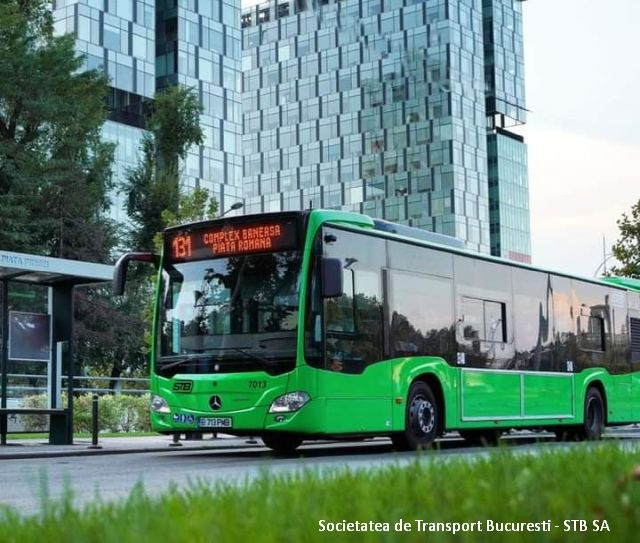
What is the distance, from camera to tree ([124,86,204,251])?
170ft

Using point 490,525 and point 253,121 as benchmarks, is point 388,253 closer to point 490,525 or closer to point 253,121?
point 490,525

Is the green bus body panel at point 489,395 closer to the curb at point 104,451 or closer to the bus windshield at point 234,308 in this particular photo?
the bus windshield at point 234,308

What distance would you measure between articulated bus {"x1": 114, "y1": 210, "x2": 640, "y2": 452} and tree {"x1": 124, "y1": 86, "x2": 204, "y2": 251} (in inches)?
1363

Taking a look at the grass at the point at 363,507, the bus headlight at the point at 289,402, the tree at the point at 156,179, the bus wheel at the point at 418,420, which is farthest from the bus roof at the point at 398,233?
the tree at the point at 156,179

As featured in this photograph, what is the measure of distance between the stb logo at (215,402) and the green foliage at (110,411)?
13173mm

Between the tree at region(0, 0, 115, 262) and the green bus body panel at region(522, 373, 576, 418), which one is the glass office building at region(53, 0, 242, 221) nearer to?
the tree at region(0, 0, 115, 262)

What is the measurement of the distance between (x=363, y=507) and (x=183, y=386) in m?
11.4

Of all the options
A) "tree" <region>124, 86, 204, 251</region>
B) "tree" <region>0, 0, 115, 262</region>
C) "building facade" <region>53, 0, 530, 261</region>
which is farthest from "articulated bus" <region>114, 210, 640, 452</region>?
"building facade" <region>53, 0, 530, 261</region>

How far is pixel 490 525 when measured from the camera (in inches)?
146

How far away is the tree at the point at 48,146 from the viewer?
4272 centimetres

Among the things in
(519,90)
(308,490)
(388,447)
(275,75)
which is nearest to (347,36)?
(275,75)

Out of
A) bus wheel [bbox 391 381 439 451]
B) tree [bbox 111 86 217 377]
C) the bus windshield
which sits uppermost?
tree [bbox 111 86 217 377]

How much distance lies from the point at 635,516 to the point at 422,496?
1.27 m

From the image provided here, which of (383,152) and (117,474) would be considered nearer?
(117,474)
